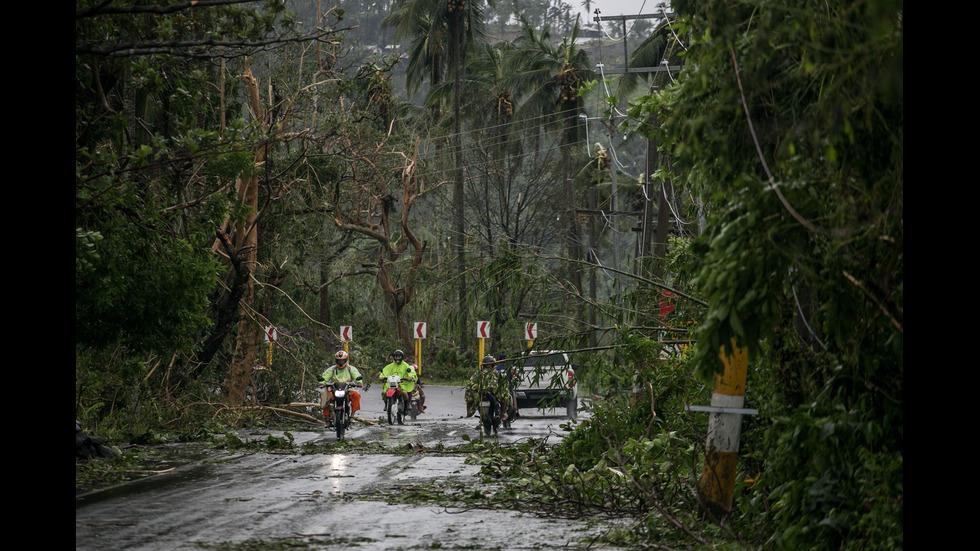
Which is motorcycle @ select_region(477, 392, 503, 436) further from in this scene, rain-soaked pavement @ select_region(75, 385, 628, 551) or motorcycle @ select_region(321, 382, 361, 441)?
rain-soaked pavement @ select_region(75, 385, 628, 551)

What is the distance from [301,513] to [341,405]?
10950 mm

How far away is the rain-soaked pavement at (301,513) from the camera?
27.9ft

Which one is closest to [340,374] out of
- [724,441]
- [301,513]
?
[301,513]

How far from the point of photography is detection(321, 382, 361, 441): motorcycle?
2091cm

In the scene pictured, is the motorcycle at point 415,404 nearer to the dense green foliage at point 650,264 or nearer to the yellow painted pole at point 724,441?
the dense green foliage at point 650,264

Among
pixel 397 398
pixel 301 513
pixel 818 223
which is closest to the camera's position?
pixel 818 223

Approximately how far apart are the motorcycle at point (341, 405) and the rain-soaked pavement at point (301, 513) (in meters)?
4.22

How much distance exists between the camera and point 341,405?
69.0ft

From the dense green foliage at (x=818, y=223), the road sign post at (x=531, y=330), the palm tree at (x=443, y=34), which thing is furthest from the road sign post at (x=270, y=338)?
the palm tree at (x=443, y=34)

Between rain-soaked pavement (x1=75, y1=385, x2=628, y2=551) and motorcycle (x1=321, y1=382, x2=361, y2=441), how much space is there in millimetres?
Answer: 4215

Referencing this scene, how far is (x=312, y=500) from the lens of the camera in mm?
11250

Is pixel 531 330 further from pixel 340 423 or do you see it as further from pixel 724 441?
pixel 724 441

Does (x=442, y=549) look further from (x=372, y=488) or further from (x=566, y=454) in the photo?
(x=566, y=454)

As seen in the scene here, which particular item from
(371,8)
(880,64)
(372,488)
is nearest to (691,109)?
(880,64)
